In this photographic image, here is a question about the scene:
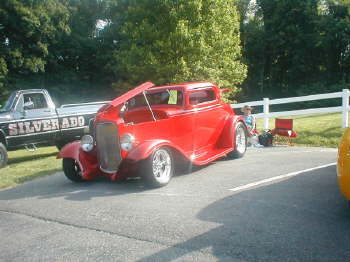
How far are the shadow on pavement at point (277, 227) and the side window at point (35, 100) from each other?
343 inches

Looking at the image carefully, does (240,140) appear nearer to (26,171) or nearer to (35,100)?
(26,171)

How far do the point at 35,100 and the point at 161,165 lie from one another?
7254mm

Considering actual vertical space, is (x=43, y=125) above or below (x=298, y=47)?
below

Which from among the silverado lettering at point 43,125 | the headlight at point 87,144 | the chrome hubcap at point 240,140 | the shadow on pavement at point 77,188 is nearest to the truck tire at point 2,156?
the silverado lettering at point 43,125

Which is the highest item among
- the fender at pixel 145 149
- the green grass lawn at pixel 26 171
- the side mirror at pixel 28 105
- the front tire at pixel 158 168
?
the side mirror at pixel 28 105

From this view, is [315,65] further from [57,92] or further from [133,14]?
[57,92]

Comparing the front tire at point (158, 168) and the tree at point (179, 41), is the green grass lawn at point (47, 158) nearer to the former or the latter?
the front tire at point (158, 168)

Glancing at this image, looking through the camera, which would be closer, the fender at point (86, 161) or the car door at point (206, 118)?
the fender at point (86, 161)

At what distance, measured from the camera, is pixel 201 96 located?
8789 millimetres

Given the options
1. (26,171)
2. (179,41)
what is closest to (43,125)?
(26,171)

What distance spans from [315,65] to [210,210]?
141ft

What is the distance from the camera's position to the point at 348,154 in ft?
14.5

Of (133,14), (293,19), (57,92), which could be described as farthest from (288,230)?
(293,19)

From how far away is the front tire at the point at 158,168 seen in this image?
6561mm
